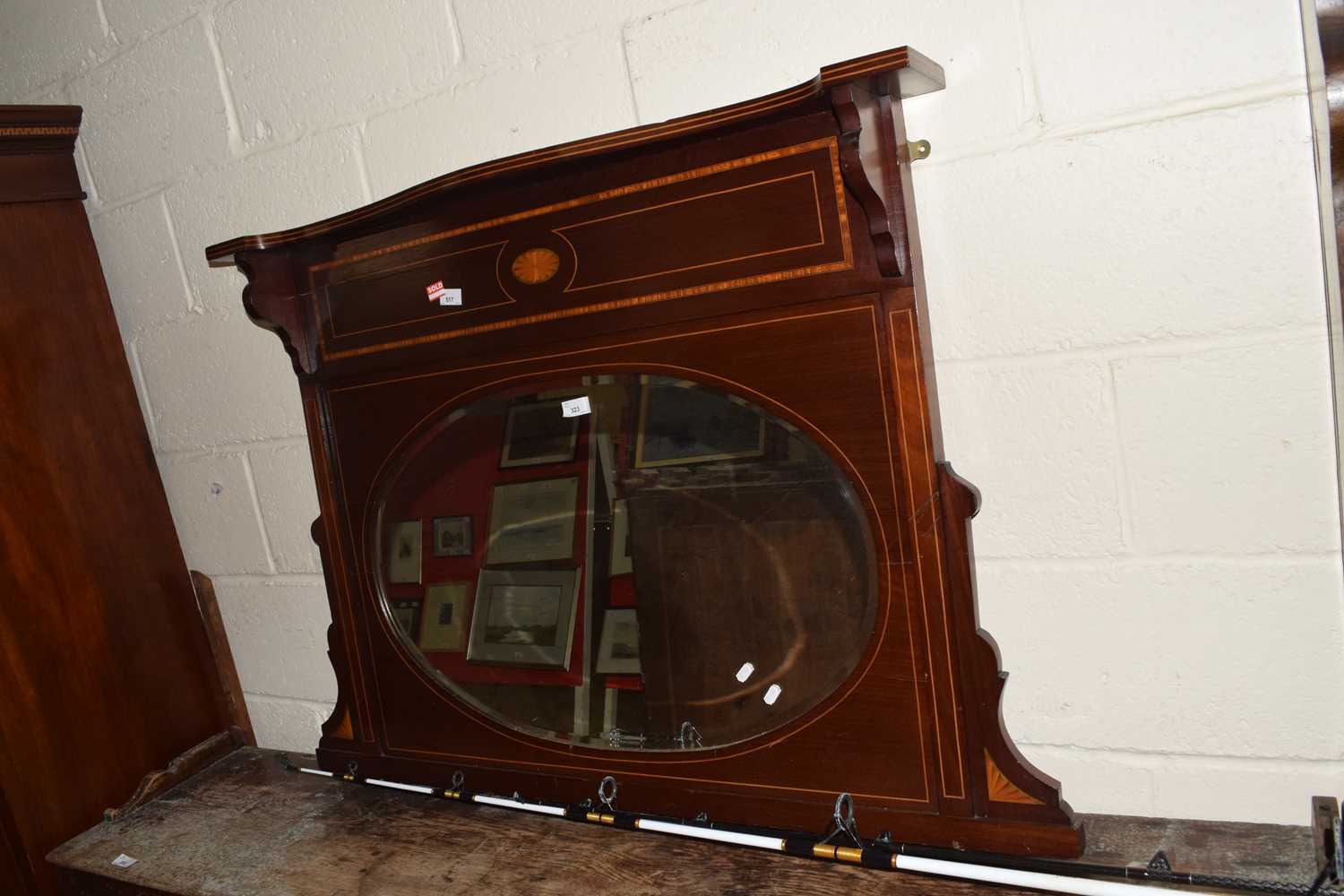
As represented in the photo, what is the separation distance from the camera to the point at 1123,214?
101 centimetres

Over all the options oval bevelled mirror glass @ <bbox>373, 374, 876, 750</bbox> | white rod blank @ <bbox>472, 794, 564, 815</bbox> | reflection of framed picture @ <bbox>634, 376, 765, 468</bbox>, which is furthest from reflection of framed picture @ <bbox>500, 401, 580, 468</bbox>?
white rod blank @ <bbox>472, 794, 564, 815</bbox>

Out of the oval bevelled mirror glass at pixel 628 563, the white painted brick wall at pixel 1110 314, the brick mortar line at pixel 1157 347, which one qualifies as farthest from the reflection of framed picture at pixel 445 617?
the brick mortar line at pixel 1157 347

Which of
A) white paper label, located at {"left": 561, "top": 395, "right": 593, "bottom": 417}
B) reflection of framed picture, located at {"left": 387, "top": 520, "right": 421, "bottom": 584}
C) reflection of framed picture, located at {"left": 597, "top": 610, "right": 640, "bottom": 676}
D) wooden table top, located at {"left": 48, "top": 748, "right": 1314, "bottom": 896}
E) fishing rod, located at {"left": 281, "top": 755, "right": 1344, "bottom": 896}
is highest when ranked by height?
white paper label, located at {"left": 561, "top": 395, "right": 593, "bottom": 417}

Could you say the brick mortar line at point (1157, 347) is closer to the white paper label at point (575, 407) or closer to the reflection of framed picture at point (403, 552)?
the white paper label at point (575, 407)

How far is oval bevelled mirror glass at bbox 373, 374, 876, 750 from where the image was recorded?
3.67ft

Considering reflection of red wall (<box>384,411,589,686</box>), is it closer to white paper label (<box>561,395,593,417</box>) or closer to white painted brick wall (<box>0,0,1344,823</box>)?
white paper label (<box>561,395,593,417</box>)

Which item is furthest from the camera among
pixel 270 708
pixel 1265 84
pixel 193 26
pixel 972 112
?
pixel 270 708

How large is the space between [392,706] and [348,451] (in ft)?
1.27

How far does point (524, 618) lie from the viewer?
132cm

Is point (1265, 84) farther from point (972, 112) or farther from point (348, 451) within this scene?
point (348, 451)

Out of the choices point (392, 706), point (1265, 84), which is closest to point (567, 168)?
point (1265, 84)

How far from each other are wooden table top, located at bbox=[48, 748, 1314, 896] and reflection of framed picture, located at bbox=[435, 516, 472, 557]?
37 centimetres

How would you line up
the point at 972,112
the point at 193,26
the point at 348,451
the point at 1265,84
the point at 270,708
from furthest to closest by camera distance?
the point at 270,708
the point at 193,26
the point at 348,451
the point at 972,112
the point at 1265,84

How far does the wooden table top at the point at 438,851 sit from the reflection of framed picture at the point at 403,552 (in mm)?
336
